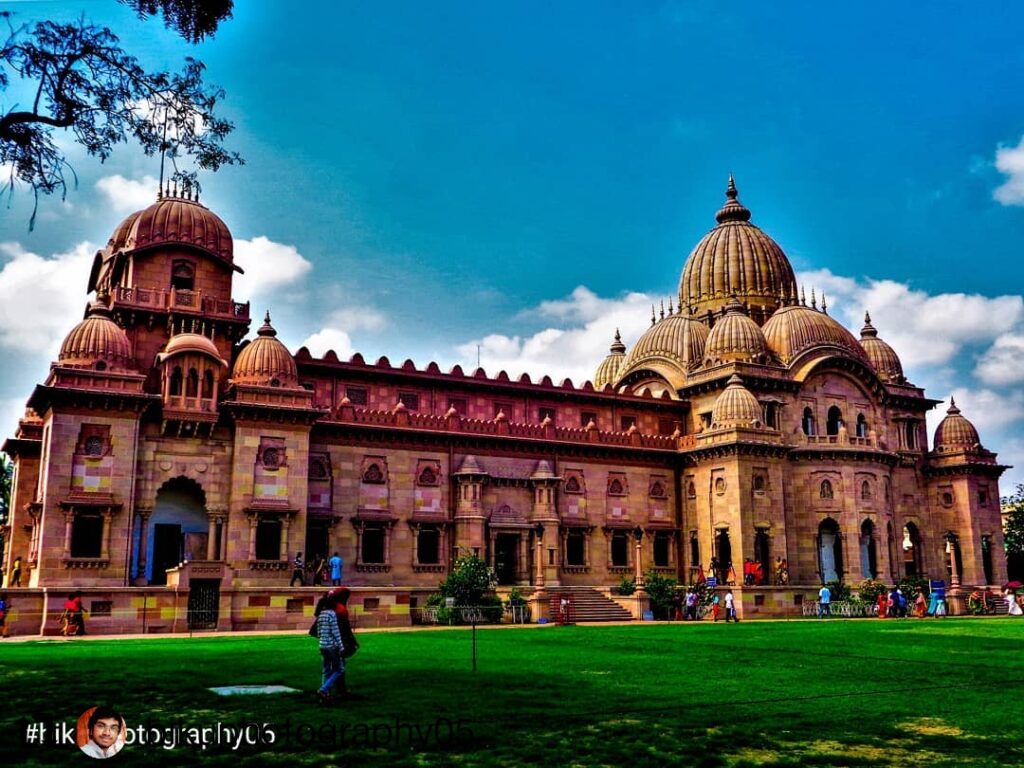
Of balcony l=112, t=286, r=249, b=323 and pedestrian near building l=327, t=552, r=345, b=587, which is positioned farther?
balcony l=112, t=286, r=249, b=323

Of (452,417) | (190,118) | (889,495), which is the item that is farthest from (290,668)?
(889,495)

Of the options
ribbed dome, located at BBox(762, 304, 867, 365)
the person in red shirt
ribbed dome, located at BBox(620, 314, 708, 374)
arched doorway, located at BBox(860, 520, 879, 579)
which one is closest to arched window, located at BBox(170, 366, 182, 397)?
the person in red shirt

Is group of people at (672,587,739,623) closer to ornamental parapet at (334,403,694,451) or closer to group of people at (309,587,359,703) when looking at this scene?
ornamental parapet at (334,403,694,451)

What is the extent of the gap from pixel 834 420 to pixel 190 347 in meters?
31.0

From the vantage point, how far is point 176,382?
3416 centimetres

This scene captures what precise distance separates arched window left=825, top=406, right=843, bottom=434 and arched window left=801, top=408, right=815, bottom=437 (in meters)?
1.21

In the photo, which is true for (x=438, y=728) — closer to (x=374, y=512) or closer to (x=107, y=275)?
(x=374, y=512)

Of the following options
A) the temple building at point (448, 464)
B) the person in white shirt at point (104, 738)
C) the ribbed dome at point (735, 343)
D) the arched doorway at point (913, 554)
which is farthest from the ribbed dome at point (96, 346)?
the arched doorway at point (913, 554)

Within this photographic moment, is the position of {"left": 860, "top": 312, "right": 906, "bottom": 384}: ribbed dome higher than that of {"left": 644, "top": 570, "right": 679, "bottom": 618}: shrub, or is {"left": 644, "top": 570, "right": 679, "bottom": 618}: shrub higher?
{"left": 860, "top": 312, "right": 906, "bottom": 384}: ribbed dome

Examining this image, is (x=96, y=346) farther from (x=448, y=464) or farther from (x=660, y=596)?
(x=660, y=596)

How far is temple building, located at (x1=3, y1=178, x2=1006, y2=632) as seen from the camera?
106 feet

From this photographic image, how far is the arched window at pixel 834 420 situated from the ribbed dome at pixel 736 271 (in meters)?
8.62

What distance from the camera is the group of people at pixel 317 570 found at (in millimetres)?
33719

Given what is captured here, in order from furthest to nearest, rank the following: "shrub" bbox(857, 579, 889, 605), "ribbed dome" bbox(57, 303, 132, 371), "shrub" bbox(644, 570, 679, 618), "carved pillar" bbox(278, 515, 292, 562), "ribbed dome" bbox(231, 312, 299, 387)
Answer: "shrub" bbox(857, 579, 889, 605), "shrub" bbox(644, 570, 679, 618), "ribbed dome" bbox(231, 312, 299, 387), "carved pillar" bbox(278, 515, 292, 562), "ribbed dome" bbox(57, 303, 132, 371)
